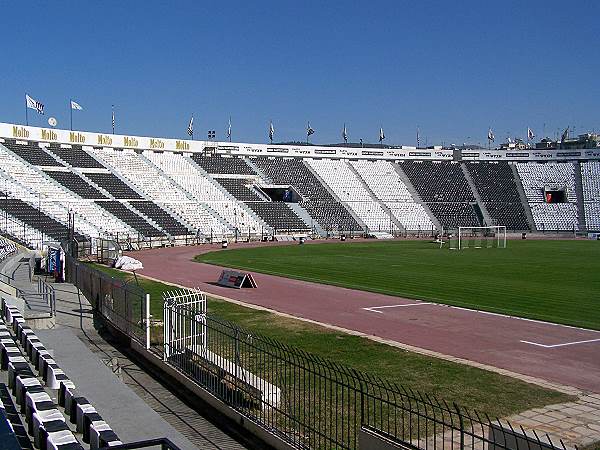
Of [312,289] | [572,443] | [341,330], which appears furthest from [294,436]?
[312,289]

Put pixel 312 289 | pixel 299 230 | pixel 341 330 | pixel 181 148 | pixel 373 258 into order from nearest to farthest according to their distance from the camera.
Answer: pixel 341 330 → pixel 312 289 → pixel 373 258 → pixel 299 230 → pixel 181 148

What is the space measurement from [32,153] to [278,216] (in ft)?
95.7

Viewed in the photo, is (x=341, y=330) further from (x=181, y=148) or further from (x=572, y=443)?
(x=181, y=148)

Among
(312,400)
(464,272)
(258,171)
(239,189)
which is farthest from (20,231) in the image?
(312,400)

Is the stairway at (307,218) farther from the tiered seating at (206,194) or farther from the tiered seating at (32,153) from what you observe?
the tiered seating at (32,153)

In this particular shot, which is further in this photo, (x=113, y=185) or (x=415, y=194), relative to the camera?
(x=415, y=194)

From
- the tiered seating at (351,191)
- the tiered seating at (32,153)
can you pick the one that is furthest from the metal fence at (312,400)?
the tiered seating at (351,191)

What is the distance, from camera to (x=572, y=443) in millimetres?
10531

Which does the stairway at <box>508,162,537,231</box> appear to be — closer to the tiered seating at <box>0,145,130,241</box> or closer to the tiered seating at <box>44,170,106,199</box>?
the tiered seating at <box>0,145,130,241</box>

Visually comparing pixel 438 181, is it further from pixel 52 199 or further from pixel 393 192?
pixel 52 199

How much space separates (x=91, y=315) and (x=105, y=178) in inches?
2125

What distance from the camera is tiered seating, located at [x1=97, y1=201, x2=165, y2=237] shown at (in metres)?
66.1

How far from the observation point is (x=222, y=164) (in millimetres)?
89750

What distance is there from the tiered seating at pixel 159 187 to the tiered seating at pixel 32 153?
24.0ft
